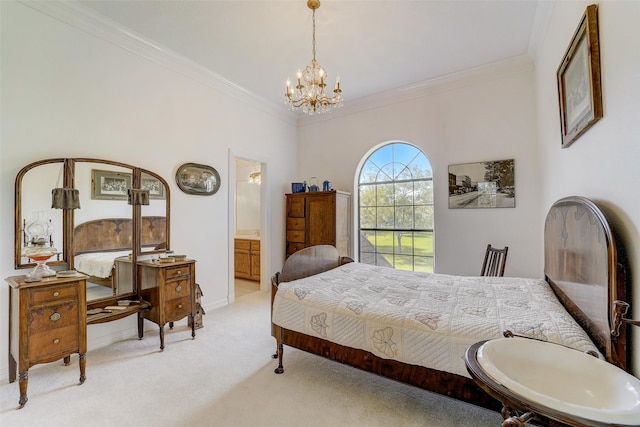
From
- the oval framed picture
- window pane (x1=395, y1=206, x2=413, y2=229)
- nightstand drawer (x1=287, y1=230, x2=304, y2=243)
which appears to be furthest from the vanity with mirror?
window pane (x1=395, y1=206, x2=413, y2=229)

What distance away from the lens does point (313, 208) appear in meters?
4.65

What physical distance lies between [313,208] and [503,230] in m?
2.71

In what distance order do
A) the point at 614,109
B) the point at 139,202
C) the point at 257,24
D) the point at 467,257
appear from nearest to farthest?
the point at 614,109 → the point at 257,24 → the point at 139,202 → the point at 467,257

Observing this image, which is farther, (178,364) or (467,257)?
(467,257)

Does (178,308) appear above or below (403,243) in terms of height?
below

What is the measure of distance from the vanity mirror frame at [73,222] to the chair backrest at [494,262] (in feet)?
12.7

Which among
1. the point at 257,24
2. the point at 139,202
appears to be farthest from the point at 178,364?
the point at 257,24

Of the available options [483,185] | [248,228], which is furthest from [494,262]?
[248,228]

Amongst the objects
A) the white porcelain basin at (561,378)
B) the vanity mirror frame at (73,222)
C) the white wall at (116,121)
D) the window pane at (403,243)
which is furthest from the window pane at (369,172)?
the white porcelain basin at (561,378)

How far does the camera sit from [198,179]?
3721 mm

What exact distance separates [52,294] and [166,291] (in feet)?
2.91

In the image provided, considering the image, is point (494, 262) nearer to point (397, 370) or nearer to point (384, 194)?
point (384, 194)

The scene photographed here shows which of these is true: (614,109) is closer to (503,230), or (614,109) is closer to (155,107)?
(503,230)

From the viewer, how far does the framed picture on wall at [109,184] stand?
276 cm
